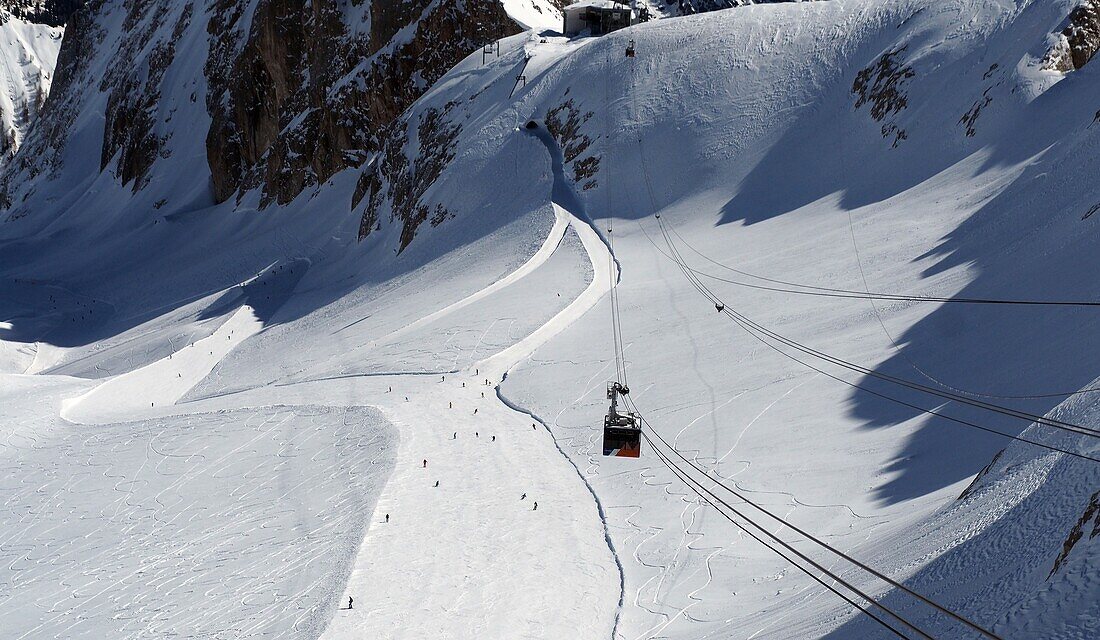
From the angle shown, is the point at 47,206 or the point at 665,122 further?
the point at 47,206

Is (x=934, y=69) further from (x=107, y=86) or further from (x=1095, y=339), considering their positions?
(x=107, y=86)

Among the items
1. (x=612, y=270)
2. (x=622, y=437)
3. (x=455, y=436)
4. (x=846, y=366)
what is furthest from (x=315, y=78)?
(x=622, y=437)

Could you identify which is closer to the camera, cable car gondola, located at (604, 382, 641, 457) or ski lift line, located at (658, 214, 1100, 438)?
ski lift line, located at (658, 214, 1100, 438)

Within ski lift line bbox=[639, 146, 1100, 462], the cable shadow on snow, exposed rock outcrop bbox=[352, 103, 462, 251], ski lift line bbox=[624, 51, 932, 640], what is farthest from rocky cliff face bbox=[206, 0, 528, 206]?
the cable shadow on snow

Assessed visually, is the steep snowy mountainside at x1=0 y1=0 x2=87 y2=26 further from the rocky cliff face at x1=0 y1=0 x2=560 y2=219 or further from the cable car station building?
the cable car station building

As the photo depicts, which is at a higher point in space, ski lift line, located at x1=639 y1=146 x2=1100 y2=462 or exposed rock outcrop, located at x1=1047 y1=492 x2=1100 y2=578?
exposed rock outcrop, located at x1=1047 y1=492 x2=1100 y2=578

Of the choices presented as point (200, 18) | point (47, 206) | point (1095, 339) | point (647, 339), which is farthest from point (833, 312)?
point (47, 206)
